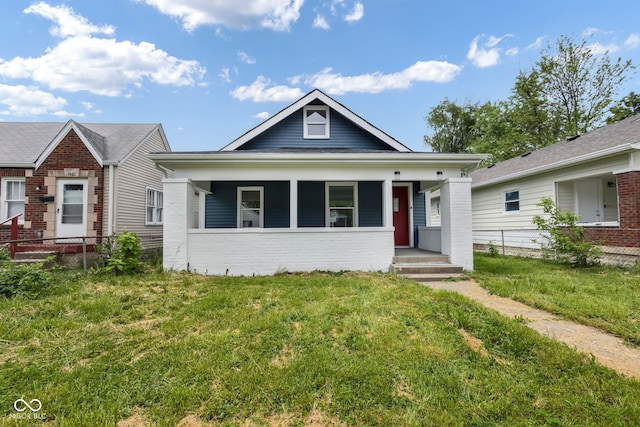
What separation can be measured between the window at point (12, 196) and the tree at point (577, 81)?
27.9 metres

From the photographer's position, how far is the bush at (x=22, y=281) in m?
4.94

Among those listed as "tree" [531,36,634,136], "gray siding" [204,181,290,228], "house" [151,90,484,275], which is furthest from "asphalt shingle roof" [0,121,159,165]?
"tree" [531,36,634,136]

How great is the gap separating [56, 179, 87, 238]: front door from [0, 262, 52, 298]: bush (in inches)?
169

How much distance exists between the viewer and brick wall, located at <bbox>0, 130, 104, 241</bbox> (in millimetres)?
9195

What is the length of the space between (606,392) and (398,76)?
2871 cm

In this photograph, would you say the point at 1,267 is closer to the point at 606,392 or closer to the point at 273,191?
the point at 273,191

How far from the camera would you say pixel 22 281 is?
16.6 feet

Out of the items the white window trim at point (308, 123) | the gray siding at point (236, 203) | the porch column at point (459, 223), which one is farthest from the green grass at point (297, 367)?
the white window trim at point (308, 123)

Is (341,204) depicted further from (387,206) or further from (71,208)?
(71,208)

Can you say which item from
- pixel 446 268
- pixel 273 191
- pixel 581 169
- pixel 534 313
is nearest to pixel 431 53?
pixel 581 169

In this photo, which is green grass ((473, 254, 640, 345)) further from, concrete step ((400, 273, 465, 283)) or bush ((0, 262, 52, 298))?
bush ((0, 262, 52, 298))

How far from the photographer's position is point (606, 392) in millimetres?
2291

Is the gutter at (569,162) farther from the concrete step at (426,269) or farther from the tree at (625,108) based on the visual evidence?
the tree at (625,108)

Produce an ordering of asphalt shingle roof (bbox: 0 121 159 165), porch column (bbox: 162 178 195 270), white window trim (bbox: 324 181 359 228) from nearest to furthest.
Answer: porch column (bbox: 162 178 195 270), white window trim (bbox: 324 181 359 228), asphalt shingle roof (bbox: 0 121 159 165)
